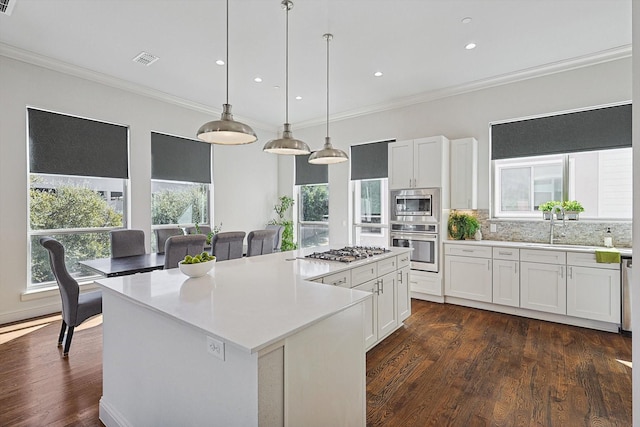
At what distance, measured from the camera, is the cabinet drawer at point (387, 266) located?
10.1ft

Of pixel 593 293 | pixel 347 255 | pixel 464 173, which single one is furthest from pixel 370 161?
pixel 593 293

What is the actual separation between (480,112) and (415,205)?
171 centimetres

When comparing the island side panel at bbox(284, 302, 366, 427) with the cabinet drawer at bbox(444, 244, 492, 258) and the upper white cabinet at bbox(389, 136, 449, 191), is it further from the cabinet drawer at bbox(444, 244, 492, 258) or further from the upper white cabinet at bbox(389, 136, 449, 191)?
the upper white cabinet at bbox(389, 136, 449, 191)

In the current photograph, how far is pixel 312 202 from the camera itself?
6852 mm

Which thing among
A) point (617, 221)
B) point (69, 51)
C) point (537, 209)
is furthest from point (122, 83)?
point (617, 221)

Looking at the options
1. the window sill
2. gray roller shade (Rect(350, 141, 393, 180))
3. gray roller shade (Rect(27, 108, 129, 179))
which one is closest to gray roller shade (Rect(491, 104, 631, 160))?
gray roller shade (Rect(350, 141, 393, 180))

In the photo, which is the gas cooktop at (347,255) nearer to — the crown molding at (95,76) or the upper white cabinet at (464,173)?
the upper white cabinet at (464,173)

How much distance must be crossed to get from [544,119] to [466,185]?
1.32 meters

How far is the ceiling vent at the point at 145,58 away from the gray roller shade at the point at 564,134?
15.8 feet

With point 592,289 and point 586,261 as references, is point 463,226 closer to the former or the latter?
point 586,261

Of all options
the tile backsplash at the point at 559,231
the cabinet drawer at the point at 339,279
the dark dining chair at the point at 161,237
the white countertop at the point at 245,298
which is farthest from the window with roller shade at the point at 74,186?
the tile backsplash at the point at 559,231

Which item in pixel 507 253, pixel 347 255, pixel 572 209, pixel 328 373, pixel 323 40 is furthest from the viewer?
pixel 507 253

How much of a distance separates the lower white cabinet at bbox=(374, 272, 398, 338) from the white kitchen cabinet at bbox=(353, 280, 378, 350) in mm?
71

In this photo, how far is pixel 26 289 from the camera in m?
3.91
